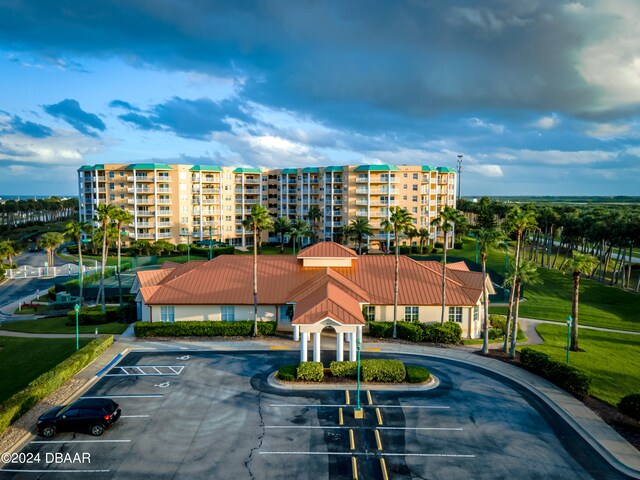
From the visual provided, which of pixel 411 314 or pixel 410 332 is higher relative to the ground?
pixel 411 314

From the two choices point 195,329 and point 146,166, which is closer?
point 195,329

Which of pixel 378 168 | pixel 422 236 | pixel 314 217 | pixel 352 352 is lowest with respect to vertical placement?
pixel 352 352

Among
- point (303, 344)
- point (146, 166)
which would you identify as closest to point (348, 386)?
point (303, 344)

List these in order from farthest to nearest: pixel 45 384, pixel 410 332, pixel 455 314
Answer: pixel 455 314 < pixel 410 332 < pixel 45 384

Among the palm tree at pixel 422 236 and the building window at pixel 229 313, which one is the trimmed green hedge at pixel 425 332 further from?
the palm tree at pixel 422 236

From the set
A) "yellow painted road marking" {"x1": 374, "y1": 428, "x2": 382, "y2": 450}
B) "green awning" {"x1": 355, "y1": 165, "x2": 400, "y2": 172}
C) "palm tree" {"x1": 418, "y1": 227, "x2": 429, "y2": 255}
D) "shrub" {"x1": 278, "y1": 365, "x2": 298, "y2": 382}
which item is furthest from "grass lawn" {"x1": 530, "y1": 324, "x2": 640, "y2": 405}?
"green awning" {"x1": 355, "y1": 165, "x2": 400, "y2": 172}

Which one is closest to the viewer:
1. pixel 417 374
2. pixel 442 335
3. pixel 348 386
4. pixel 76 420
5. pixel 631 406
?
pixel 76 420

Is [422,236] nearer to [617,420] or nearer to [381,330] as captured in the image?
[381,330]
